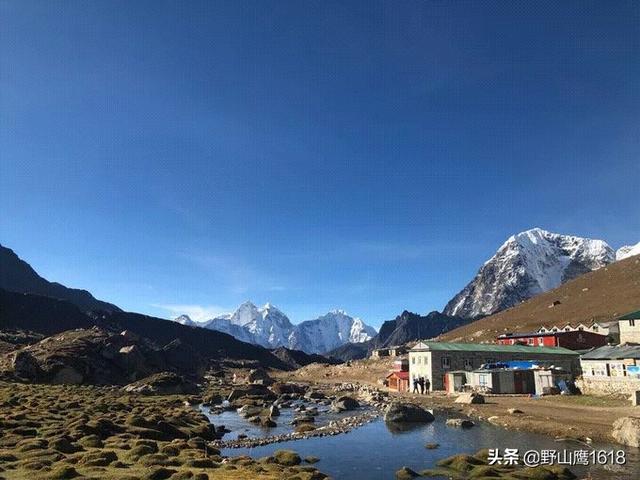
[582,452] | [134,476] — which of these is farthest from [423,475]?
[134,476]

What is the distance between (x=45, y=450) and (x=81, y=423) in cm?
1163

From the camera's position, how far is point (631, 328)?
3625 inches

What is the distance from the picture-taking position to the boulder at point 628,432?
37.0 metres

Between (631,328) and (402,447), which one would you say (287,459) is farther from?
(631,328)

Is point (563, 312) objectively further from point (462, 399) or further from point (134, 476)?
point (134, 476)

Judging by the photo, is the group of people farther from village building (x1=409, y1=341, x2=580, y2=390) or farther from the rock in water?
the rock in water

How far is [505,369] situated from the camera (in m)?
79.9

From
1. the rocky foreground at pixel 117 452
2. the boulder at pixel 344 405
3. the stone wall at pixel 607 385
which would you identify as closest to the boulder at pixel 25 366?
the rocky foreground at pixel 117 452

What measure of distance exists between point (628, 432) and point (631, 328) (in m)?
65.0

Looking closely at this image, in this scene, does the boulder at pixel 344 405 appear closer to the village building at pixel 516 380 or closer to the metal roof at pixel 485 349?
the village building at pixel 516 380

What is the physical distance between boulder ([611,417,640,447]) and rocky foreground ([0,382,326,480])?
81.4 ft

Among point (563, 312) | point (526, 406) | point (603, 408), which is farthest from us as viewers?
point (563, 312)

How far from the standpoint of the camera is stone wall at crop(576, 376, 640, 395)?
6253cm

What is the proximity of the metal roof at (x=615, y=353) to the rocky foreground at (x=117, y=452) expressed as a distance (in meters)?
51.3
